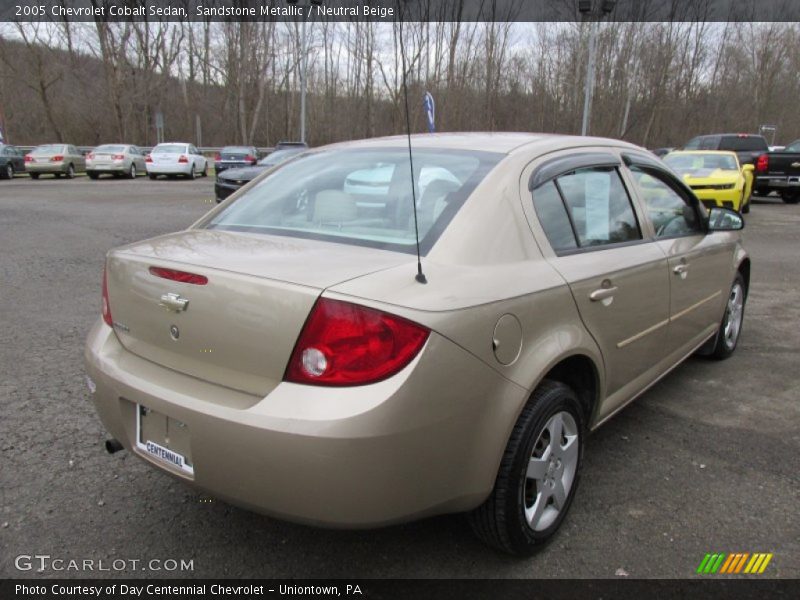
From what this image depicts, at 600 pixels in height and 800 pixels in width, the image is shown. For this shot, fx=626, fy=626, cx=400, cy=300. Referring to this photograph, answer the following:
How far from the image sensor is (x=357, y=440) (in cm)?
184

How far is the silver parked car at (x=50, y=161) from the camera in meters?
25.3

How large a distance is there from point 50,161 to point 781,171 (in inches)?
1044

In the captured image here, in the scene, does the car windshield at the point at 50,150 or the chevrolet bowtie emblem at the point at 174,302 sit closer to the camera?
the chevrolet bowtie emblem at the point at 174,302

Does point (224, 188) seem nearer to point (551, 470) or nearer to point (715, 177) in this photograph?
point (715, 177)

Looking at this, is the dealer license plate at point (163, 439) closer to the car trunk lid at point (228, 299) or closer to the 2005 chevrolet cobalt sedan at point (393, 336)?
the 2005 chevrolet cobalt sedan at point (393, 336)

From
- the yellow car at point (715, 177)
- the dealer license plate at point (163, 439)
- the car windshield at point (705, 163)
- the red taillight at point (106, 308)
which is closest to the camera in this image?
the dealer license plate at point (163, 439)

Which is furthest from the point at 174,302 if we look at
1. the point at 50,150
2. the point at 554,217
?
the point at 50,150

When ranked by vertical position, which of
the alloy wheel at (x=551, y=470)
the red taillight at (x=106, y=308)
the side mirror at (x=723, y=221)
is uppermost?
the side mirror at (x=723, y=221)

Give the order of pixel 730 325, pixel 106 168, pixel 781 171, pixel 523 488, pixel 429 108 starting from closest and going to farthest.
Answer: pixel 523 488 → pixel 730 325 → pixel 429 108 → pixel 781 171 → pixel 106 168

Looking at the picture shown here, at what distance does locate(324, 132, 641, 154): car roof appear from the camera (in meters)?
2.84

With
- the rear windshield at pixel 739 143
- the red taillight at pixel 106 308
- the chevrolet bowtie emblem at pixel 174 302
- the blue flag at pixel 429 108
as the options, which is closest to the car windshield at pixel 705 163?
the rear windshield at pixel 739 143

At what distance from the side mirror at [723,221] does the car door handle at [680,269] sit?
672mm

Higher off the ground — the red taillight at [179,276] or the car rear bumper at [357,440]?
the red taillight at [179,276]

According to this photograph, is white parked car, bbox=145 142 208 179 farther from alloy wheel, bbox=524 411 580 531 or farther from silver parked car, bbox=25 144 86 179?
alloy wheel, bbox=524 411 580 531
